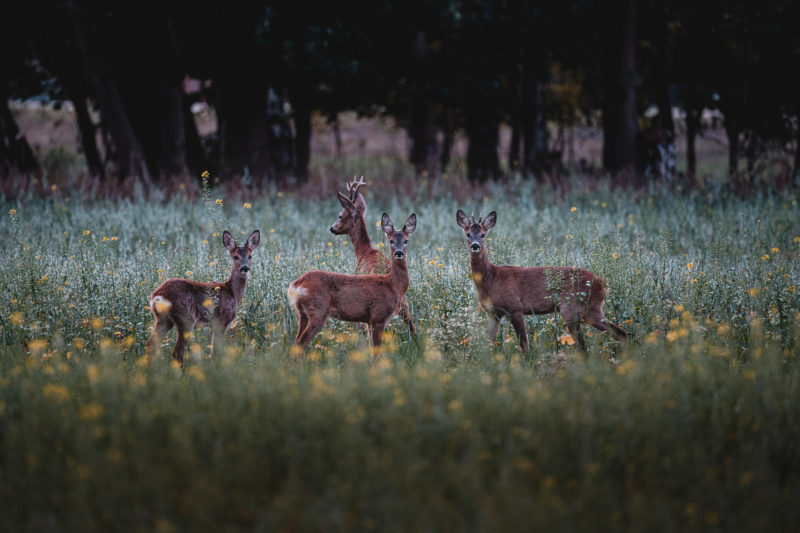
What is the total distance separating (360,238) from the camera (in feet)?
30.2

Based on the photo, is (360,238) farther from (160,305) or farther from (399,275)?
(160,305)

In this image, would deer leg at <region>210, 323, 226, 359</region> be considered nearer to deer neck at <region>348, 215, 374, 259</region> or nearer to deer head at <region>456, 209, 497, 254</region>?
deer head at <region>456, 209, 497, 254</region>

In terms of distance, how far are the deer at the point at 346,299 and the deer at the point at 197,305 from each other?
1.68 feet

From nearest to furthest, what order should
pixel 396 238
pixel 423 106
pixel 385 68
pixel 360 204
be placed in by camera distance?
pixel 396 238, pixel 360 204, pixel 385 68, pixel 423 106

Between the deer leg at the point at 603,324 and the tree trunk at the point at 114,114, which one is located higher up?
the tree trunk at the point at 114,114

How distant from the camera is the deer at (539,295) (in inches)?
280

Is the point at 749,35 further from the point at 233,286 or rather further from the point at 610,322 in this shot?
the point at 233,286

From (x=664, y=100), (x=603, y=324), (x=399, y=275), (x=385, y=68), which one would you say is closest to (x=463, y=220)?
(x=399, y=275)

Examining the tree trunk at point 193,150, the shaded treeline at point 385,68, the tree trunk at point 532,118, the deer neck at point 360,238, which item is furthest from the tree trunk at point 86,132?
the deer neck at point 360,238

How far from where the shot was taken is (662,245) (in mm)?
7535

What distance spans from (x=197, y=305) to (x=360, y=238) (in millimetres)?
2807

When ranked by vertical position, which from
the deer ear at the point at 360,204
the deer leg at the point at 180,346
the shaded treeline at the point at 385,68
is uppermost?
the shaded treeline at the point at 385,68

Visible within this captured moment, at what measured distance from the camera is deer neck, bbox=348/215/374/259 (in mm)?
9094

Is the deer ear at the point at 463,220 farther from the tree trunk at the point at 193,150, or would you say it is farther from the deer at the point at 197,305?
the tree trunk at the point at 193,150
